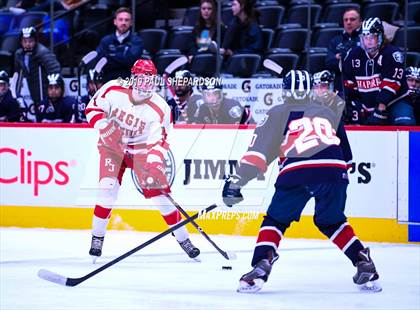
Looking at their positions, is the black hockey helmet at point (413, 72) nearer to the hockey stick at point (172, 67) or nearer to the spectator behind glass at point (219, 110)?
the spectator behind glass at point (219, 110)

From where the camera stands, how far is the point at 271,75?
27.4 feet

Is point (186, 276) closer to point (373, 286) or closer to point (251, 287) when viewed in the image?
point (251, 287)

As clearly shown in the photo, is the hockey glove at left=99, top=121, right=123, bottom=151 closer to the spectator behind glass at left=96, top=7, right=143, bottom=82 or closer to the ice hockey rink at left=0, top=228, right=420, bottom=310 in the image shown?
the ice hockey rink at left=0, top=228, right=420, bottom=310

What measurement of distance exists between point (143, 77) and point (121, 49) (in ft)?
7.14

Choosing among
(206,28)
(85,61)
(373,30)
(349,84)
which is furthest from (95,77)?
(373,30)

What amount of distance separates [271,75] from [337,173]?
123 inches

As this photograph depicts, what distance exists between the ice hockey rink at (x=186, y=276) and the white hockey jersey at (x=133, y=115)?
2.41 ft

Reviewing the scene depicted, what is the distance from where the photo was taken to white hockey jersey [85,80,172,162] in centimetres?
654

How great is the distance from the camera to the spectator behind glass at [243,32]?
8.83m

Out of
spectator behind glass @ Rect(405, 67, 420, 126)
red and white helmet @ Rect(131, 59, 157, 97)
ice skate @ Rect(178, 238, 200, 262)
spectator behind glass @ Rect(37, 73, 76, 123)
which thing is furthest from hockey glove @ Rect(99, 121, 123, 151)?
spectator behind glass @ Rect(405, 67, 420, 126)

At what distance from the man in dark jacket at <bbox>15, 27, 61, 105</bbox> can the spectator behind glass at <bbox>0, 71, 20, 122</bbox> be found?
0.86 feet

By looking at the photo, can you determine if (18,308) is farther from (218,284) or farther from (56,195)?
(56,195)

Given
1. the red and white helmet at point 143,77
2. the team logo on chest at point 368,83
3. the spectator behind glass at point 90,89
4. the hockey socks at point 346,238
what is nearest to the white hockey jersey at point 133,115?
the red and white helmet at point 143,77

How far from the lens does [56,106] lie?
8719mm
